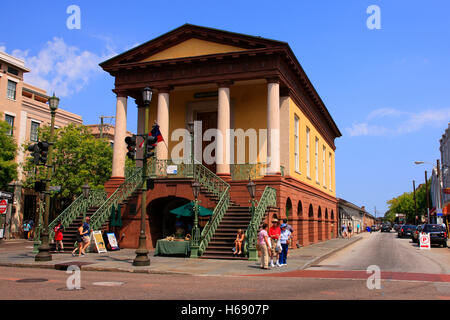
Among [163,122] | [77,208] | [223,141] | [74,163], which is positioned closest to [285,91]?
[223,141]

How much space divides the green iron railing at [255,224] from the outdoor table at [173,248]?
9.47 ft

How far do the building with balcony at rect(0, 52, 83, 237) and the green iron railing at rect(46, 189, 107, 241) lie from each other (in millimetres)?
17879

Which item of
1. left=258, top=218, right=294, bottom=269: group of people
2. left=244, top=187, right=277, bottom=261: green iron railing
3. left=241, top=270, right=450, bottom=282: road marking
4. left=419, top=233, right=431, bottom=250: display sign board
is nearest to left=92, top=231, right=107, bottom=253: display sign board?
left=244, top=187, right=277, bottom=261: green iron railing

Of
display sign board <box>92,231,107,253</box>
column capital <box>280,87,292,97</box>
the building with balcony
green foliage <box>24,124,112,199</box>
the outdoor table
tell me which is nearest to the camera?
the outdoor table

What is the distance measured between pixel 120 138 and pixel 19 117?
20.5m

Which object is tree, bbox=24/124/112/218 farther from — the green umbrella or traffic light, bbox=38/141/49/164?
traffic light, bbox=38/141/49/164

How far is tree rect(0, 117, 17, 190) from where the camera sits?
34.6 metres

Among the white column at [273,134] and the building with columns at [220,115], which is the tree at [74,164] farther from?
the white column at [273,134]

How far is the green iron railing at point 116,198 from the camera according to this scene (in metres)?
21.6

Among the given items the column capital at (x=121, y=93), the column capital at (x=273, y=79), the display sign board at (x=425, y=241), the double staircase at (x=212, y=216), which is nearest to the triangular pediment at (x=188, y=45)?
the column capital at (x=121, y=93)
